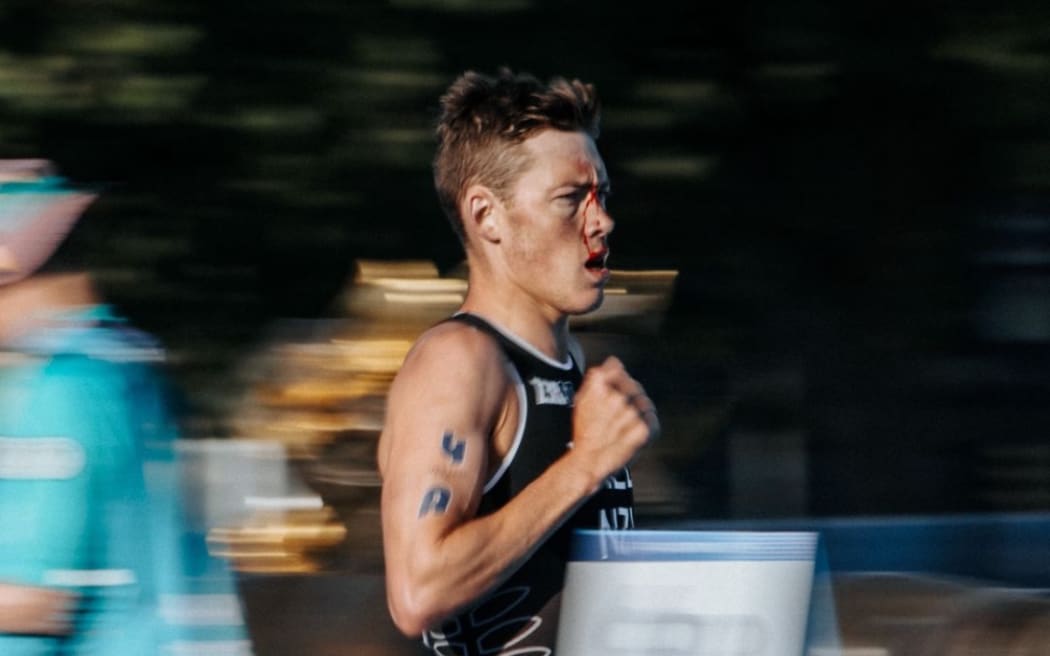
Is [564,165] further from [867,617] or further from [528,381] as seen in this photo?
[867,617]

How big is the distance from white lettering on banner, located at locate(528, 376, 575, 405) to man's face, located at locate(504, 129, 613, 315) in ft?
0.37

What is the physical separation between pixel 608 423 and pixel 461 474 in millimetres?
205

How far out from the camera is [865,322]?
12.6 ft

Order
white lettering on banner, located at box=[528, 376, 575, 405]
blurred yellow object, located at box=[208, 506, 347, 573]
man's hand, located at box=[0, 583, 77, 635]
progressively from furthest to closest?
blurred yellow object, located at box=[208, 506, 347, 573] < man's hand, located at box=[0, 583, 77, 635] < white lettering on banner, located at box=[528, 376, 575, 405]

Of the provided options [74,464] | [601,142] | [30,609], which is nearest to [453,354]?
[74,464]

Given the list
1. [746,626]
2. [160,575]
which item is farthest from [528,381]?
[160,575]

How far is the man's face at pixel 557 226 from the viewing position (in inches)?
85.7

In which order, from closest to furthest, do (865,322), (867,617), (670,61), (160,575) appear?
(160,575), (867,617), (670,61), (865,322)

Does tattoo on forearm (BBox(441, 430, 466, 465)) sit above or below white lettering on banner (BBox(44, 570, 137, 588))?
above

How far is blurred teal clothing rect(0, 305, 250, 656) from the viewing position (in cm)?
239

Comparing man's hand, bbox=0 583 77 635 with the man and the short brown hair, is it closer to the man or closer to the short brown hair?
the man

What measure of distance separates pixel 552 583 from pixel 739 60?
1697mm

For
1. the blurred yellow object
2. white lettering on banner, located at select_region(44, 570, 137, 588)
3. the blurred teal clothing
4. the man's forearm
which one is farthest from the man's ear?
the blurred yellow object

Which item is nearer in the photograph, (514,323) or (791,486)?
(514,323)
